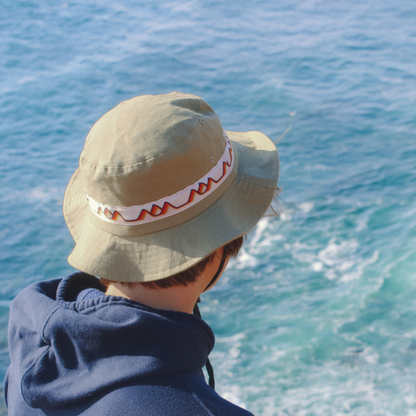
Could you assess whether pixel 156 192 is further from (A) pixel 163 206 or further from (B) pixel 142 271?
(B) pixel 142 271

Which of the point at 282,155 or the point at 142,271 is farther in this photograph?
the point at 282,155

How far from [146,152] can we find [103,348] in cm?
48

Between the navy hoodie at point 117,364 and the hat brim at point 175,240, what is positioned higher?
the hat brim at point 175,240

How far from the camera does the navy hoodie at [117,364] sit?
1.08 meters

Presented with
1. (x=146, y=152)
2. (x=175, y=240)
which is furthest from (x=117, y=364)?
(x=146, y=152)

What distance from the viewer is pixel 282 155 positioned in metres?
7.17

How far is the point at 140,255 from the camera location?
1302mm

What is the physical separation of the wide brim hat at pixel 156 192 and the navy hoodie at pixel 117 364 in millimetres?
135

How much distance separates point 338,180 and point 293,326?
244cm

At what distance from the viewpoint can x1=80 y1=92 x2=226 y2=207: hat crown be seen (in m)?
1.22

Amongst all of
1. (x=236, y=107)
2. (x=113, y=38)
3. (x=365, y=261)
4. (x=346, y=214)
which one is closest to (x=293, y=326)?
(x=365, y=261)

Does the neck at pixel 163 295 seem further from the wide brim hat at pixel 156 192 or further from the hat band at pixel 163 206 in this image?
the hat band at pixel 163 206

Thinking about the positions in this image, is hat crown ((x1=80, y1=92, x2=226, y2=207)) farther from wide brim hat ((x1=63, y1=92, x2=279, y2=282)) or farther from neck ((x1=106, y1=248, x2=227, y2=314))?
neck ((x1=106, y1=248, x2=227, y2=314))


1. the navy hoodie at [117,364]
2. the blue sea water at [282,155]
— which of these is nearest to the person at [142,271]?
the navy hoodie at [117,364]
